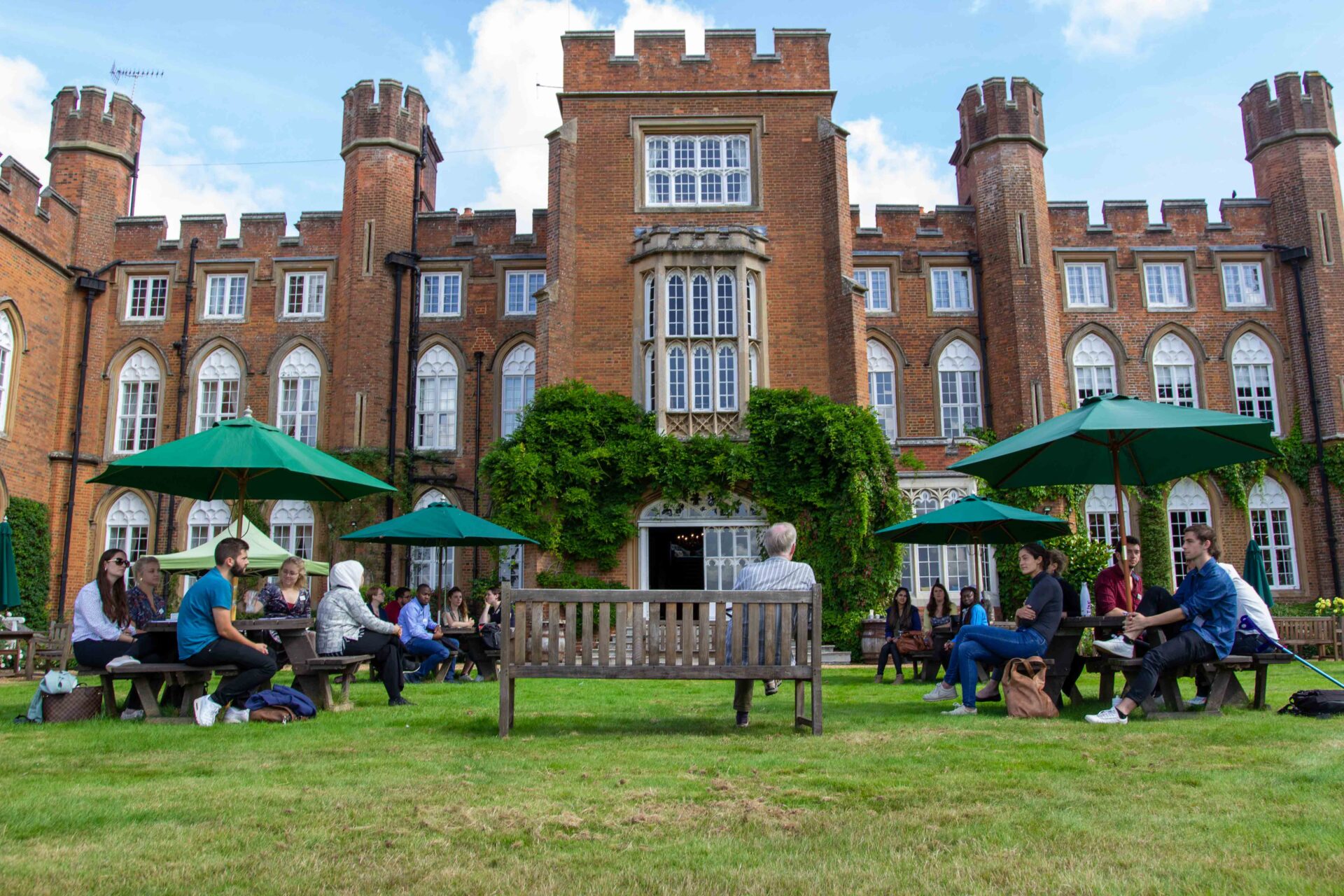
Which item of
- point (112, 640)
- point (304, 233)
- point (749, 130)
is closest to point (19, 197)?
point (304, 233)

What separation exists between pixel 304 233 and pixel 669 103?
35.8 feet

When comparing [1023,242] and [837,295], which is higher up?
[1023,242]

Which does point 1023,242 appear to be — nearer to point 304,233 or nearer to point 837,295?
point 837,295

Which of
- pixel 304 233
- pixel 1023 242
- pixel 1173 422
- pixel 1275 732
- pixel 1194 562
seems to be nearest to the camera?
pixel 1275 732

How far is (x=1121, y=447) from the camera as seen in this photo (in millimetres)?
10125

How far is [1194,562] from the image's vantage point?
26.2 ft

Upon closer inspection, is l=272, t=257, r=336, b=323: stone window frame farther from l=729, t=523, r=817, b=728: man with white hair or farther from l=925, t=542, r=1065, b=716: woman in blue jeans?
l=925, t=542, r=1065, b=716: woman in blue jeans

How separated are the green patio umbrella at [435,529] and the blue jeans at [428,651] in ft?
7.93

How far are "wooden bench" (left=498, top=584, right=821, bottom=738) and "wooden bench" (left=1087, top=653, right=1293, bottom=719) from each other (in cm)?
281

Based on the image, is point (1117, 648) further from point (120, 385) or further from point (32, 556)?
point (120, 385)

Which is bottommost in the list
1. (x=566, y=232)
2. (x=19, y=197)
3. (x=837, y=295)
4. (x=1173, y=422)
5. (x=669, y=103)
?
(x=1173, y=422)

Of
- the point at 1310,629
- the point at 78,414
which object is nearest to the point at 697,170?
the point at 1310,629

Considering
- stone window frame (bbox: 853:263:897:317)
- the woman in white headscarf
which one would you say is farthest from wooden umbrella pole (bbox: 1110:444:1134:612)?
stone window frame (bbox: 853:263:897:317)

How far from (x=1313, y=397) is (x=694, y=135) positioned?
1692 centimetres
